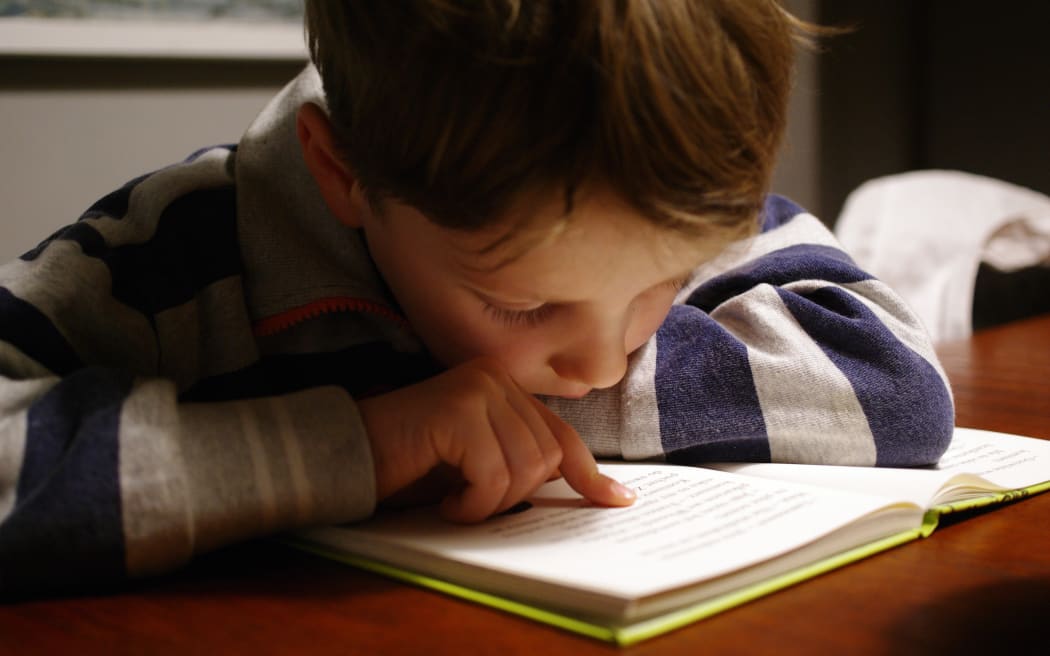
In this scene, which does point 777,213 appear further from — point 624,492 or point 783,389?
point 624,492

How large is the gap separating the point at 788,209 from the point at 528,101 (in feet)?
1.41

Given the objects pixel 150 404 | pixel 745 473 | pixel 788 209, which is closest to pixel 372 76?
pixel 150 404

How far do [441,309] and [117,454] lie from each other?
19cm

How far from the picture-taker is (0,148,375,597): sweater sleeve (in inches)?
18.5

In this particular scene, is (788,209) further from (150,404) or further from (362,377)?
(150,404)

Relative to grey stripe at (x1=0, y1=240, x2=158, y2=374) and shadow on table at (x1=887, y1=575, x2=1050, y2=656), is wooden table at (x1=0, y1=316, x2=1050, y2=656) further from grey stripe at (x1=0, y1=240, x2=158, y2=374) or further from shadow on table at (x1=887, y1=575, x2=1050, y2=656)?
grey stripe at (x1=0, y1=240, x2=158, y2=374)

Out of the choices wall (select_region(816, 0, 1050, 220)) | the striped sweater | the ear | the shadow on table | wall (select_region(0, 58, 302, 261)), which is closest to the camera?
the shadow on table

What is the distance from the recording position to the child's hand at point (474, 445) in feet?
1.72

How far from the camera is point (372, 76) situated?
21.3 inches

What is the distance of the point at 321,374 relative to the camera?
0.68 meters

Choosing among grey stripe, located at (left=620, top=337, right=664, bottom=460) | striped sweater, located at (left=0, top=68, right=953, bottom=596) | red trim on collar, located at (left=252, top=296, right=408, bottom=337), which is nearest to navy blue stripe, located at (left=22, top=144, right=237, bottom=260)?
striped sweater, located at (left=0, top=68, right=953, bottom=596)

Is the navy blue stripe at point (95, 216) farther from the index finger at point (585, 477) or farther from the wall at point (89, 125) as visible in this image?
the wall at point (89, 125)

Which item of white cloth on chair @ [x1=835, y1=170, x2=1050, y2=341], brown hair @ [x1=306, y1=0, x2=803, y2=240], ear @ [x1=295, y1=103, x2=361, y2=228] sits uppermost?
brown hair @ [x1=306, y1=0, x2=803, y2=240]

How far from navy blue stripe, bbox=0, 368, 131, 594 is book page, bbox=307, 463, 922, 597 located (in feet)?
0.31
